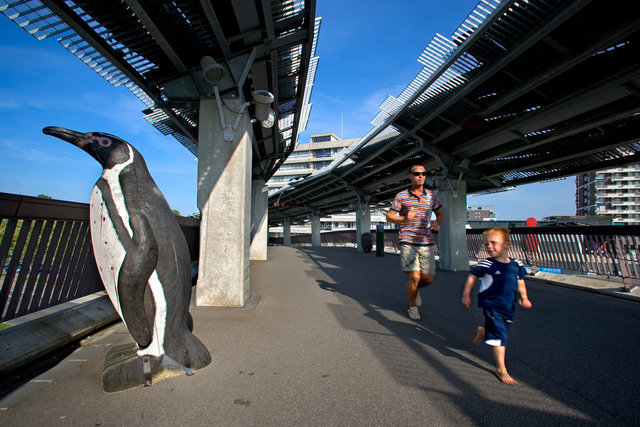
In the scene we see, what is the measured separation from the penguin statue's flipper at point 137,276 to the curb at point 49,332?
1.26 m

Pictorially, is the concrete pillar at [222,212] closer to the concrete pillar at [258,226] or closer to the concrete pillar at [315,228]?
the concrete pillar at [258,226]

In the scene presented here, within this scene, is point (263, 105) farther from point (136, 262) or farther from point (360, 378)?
point (360, 378)

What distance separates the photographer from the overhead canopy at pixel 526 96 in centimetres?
524

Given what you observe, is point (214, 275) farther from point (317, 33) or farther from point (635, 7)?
point (635, 7)

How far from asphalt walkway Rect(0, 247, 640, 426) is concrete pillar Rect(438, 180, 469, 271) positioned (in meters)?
6.73

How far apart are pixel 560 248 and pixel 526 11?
7.08 m

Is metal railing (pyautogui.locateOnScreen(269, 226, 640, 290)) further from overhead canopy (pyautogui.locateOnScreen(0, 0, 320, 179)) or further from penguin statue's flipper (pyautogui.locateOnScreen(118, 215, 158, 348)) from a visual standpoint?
penguin statue's flipper (pyautogui.locateOnScreen(118, 215, 158, 348))

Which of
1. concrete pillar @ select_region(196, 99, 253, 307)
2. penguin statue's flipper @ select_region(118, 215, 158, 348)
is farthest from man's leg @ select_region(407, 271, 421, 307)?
penguin statue's flipper @ select_region(118, 215, 158, 348)

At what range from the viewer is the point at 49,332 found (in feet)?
10.3

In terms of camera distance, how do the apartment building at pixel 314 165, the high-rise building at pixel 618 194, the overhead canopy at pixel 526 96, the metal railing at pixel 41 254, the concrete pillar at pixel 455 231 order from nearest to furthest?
the metal railing at pixel 41 254
the overhead canopy at pixel 526 96
the concrete pillar at pixel 455 231
the apartment building at pixel 314 165
the high-rise building at pixel 618 194

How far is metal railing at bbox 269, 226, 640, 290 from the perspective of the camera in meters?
6.93

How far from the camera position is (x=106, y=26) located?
419 centimetres

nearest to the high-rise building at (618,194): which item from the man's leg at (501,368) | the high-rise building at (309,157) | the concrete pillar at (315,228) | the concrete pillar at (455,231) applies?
the high-rise building at (309,157)

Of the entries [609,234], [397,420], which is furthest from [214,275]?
[609,234]
